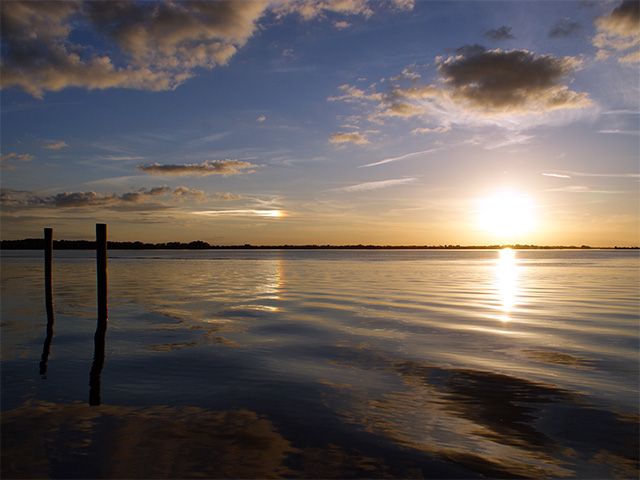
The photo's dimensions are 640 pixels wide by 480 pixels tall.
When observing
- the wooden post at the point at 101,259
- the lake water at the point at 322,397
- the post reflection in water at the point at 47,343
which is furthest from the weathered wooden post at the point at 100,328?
the post reflection in water at the point at 47,343

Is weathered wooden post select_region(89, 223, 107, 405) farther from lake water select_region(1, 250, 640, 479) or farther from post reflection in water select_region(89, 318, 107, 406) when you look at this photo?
lake water select_region(1, 250, 640, 479)

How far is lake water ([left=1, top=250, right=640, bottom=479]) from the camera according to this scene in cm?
596

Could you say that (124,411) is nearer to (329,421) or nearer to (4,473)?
(4,473)

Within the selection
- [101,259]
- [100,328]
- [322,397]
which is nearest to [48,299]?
[101,259]

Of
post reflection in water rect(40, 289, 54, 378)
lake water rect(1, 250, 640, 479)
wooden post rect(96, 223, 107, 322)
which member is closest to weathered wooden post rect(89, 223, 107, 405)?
wooden post rect(96, 223, 107, 322)

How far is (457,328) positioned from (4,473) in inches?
519

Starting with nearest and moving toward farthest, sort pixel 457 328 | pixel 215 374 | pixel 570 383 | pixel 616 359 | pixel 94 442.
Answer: pixel 94 442 < pixel 570 383 < pixel 215 374 < pixel 616 359 < pixel 457 328

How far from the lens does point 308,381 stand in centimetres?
935

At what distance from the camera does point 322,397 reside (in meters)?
8.37

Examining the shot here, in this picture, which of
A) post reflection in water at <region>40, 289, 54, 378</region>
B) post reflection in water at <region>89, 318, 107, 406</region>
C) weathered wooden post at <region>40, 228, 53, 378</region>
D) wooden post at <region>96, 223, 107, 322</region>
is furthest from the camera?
wooden post at <region>96, 223, 107, 322</region>

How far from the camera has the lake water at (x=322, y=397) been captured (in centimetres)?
596

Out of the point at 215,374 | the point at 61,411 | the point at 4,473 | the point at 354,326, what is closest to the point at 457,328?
the point at 354,326

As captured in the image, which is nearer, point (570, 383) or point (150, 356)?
point (570, 383)

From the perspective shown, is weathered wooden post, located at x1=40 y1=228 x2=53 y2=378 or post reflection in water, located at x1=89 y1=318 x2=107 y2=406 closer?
post reflection in water, located at x1=89 y1=318 x2=107 y2=406
